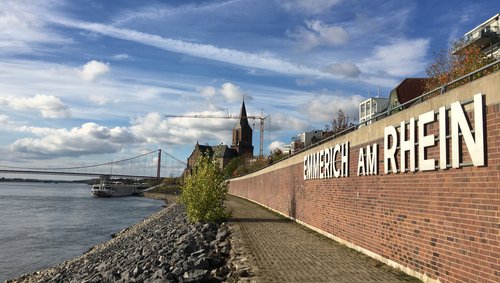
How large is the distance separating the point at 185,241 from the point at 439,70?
23.6m

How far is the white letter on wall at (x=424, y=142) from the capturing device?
789 centimetres

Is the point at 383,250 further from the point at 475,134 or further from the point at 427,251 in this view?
the point at 475,134

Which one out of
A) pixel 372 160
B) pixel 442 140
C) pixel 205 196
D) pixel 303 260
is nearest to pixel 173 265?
pixel 303 260

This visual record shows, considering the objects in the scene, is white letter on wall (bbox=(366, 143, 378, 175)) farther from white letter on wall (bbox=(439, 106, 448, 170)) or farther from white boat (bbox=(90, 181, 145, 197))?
white boat (bbox=(90, 181, 145, 197))

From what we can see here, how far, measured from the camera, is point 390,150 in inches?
383

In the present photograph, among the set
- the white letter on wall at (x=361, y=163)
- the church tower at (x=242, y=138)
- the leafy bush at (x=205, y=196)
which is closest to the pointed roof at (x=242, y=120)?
the church tower at (x=242, y=138)

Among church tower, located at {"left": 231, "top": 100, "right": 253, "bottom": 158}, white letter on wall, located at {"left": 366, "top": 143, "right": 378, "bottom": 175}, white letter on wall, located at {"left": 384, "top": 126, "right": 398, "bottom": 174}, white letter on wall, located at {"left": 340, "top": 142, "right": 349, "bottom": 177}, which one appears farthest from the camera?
church tower, located at {"left": 231, "top": 100, "right": 253, "bottom": 158}

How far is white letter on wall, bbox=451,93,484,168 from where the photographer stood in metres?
6.41

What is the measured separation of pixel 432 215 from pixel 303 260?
11.3 ft

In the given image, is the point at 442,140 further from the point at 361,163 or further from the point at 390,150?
the point at 361,163

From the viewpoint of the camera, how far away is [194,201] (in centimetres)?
2089

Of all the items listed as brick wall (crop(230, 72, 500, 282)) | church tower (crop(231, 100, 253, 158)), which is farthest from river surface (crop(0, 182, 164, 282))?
church tower (crop(231, 100, 253, 158))

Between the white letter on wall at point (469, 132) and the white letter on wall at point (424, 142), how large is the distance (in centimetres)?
72

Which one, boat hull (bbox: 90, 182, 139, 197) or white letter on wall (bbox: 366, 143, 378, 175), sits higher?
white letter on wall (bbox: 366, 143, 378, 175)
